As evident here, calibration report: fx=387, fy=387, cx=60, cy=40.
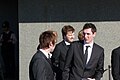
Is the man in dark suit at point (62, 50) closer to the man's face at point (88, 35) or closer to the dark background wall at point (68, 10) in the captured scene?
the man's face at point (88, 35)

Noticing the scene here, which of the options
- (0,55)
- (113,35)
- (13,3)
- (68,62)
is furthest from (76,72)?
(13,3)

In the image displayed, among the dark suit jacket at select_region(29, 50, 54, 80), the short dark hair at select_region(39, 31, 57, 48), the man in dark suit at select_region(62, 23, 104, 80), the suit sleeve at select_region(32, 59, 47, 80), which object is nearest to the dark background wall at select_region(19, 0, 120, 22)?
the man in dark suit at select_region(62, 23, 104, 80)

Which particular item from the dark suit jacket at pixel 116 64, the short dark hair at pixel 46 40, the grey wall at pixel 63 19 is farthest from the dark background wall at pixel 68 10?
the short dark hair at pixel 46 40

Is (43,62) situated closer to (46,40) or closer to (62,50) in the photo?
(46,40)

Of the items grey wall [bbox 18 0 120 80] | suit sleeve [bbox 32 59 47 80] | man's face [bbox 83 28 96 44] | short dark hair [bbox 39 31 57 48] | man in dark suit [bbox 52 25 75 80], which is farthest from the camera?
grey wall [bbox 18 0 120 80]

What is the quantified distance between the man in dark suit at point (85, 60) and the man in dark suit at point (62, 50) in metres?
0.76

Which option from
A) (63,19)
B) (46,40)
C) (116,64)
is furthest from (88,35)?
(63,19)

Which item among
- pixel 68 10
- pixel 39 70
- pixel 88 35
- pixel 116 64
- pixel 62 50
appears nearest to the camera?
pixel 39 70

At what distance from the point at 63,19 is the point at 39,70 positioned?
460cm

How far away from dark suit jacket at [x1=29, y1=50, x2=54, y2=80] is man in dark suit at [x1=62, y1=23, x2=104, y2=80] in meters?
1.00

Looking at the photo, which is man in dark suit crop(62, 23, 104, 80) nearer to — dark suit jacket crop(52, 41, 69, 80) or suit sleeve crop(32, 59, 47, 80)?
dark suit jacket crop(52, 41, 69, 80)

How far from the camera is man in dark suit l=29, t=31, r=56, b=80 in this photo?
196 inches

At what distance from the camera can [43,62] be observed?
16.5 ft

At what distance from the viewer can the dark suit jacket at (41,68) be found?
195 inches
